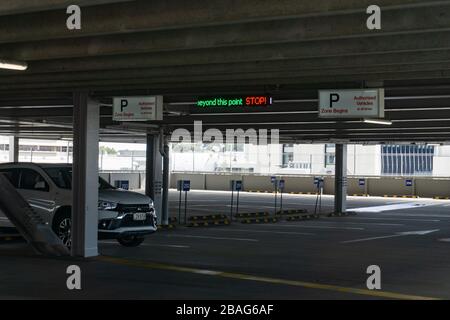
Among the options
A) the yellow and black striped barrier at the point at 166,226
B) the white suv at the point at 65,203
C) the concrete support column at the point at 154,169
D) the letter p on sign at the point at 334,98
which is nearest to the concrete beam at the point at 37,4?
the letter p on sign at the point at 334,98

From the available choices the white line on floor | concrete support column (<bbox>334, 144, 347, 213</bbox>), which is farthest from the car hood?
the white line on floor

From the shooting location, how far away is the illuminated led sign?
1344 cm

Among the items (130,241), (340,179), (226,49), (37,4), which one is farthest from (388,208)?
(37,4)

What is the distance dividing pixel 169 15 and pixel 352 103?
5.22 m

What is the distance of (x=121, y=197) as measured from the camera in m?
15.6

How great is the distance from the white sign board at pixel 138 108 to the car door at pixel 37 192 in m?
Answer: 2.51

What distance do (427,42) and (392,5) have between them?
84.1 inches

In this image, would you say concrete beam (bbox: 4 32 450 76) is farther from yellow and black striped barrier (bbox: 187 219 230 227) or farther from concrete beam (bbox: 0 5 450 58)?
yellow and black striped barrier (bbox: 187 219 230 227)

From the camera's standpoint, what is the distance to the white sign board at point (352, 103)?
40.9ft

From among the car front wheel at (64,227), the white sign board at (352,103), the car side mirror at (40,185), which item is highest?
the white sign board at (352,103)

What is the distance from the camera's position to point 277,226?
23859 millimetres

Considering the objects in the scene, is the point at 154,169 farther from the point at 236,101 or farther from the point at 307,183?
the point at 307,183

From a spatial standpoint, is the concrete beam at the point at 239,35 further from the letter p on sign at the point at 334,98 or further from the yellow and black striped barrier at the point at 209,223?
the yellow and black striped barrier at the point at 209,223

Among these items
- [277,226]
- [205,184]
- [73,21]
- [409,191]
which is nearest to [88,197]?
[73,21]
